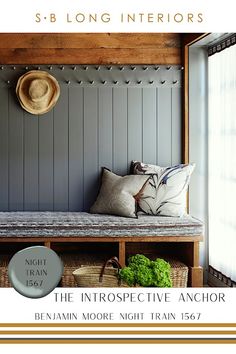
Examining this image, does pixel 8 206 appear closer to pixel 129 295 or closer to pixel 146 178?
pixel 146 178

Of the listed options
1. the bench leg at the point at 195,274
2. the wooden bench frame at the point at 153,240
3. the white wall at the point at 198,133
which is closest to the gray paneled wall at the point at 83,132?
the white wall at the point at 198,133

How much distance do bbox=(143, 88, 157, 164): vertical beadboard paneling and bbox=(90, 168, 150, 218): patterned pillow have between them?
1.12 feet

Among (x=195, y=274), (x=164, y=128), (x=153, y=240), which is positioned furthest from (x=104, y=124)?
(x=195, y=274)

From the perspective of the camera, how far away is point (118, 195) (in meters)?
5.32

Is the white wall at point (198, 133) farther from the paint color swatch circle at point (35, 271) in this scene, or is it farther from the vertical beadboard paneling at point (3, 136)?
the paint color swatch circle at point (35, 271)

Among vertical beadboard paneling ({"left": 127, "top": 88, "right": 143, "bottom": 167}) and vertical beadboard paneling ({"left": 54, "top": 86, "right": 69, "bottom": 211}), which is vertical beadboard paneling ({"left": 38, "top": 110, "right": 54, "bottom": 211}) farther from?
vertical beadboard paneling ({"left": 127, "top": 88, "right": 143, "bottom": 167})

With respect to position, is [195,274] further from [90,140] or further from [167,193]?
[90,140]

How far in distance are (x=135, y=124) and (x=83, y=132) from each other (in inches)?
18.1

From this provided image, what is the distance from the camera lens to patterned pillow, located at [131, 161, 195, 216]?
17.5ft

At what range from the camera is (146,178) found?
538 centimetres

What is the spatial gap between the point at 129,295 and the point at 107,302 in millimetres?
96

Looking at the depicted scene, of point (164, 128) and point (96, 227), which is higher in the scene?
point (164, 128)

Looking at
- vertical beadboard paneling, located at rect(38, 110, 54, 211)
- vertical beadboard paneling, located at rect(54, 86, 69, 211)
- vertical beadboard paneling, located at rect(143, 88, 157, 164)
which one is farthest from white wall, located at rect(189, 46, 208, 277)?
vertical beadboard paneling, located at rect(38, 110, 54, 211)
